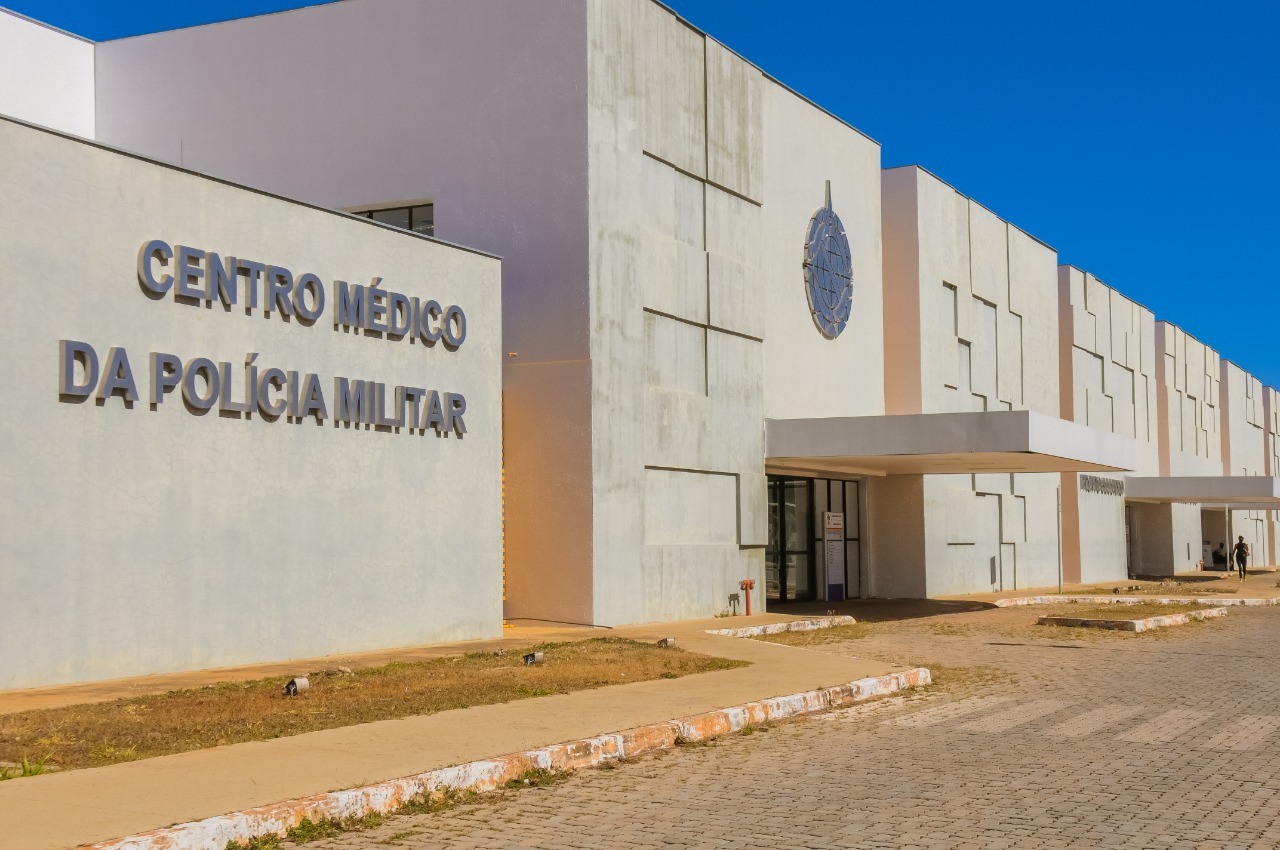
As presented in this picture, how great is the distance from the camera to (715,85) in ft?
91.0

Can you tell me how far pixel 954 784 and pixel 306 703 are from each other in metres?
Result: 6.22

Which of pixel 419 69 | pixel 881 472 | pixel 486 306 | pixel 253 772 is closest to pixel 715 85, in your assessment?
pixel 419 69

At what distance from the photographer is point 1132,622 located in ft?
82.8

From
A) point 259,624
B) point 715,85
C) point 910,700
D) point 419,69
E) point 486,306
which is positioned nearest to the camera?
point 910,700

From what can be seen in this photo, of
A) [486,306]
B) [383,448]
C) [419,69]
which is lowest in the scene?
[383,448]

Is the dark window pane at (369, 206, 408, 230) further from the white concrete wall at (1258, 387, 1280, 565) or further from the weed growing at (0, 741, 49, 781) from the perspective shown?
the white concrete wall at (1258, 387, 1280, 565)

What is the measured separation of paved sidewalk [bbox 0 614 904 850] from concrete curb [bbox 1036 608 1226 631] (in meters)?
10.7

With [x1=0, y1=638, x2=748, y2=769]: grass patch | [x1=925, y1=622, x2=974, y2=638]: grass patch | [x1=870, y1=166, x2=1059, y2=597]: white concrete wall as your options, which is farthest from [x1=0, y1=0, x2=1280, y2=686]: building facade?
[x1=925, y1=622, x2=974, y2=638]: grass patch

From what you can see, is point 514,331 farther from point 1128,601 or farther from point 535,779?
point 1128,601

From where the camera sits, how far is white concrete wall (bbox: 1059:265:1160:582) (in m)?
51.0

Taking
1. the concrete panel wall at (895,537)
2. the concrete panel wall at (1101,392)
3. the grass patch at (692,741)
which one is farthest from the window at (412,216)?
the concrete panel wall at (1101,392)

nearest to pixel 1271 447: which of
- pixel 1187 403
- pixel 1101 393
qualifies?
pixel 1187 403

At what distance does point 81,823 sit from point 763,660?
11.4m

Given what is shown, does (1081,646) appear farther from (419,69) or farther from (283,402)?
(419,69)
